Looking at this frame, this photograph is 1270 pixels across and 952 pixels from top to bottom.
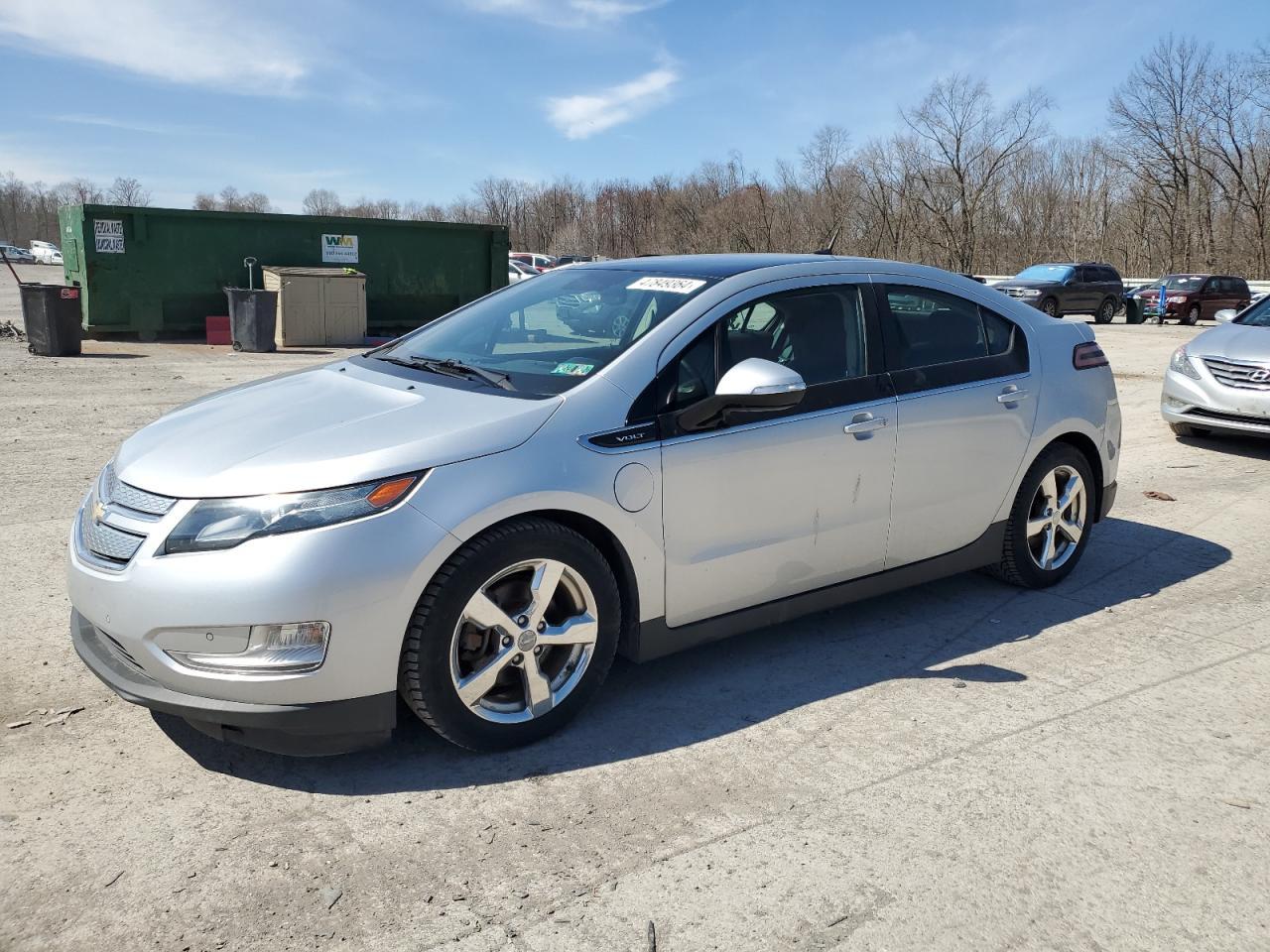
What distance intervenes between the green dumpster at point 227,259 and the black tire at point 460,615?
→ 16464 mm

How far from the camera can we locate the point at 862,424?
4.12 m

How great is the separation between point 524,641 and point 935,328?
2.44 m

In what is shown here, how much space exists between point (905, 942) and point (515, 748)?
1402mm

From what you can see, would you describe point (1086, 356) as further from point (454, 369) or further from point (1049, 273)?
point (1049, 273)

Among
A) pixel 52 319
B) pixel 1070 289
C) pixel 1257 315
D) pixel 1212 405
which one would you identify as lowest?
pixel 1212 405

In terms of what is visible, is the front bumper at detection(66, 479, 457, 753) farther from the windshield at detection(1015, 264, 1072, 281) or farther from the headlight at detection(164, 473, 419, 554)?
the windshield at detection(1015, 264, 1072, 281)

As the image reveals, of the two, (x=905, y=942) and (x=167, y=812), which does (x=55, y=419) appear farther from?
(x=905, y=942)

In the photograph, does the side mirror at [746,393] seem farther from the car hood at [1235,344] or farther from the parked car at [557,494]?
the car hood at [1235,344]

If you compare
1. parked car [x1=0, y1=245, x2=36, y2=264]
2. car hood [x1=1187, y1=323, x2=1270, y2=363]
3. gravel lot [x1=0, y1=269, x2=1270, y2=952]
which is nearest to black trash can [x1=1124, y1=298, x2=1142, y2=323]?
car hood [x1=1187, y1=323, x2=1270, y2=363]

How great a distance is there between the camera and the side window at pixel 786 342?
3.73 metres

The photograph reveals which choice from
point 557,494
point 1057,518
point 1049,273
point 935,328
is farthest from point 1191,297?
point 557,494

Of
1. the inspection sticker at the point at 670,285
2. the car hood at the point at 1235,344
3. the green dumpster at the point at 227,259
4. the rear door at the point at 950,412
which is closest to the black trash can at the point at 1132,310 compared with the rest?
the green dumpster at the point at 227,259

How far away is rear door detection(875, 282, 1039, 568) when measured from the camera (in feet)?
14.3

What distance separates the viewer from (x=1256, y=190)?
168 feet
